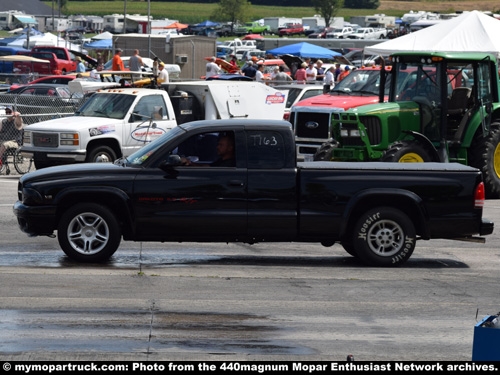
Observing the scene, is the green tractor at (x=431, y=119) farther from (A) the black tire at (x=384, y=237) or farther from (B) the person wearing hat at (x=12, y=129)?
(B) the person wearing hat at (x=12, y=129)

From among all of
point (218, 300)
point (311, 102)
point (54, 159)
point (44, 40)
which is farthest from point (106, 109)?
point (44, 40)

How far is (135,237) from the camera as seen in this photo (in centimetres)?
1139

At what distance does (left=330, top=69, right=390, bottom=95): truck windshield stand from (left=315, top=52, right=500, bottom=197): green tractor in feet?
12.5

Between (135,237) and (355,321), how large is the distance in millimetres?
3442

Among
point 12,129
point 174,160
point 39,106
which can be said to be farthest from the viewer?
point 39,106

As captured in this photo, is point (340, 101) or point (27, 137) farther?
point (340, 101)

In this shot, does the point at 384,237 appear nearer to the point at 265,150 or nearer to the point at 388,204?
the point at 388,204

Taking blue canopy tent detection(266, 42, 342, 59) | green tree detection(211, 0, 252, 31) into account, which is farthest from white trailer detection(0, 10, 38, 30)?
blue canopy tent detection(266, 42, 342, 59)

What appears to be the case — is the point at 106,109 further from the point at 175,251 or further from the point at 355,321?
the point at 355,321

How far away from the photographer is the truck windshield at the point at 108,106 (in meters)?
21.3

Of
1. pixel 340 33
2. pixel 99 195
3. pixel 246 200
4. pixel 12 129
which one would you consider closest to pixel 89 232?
pixel 99 195

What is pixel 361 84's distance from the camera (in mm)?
22859

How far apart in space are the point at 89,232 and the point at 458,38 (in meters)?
12.5

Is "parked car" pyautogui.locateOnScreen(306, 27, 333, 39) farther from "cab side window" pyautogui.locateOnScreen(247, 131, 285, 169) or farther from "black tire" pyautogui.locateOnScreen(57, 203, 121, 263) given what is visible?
"black tire" pyautogui.locateOnScreen(57, 203, 121, 263)
